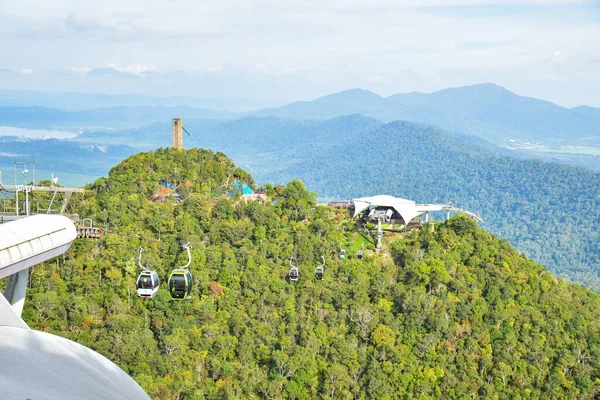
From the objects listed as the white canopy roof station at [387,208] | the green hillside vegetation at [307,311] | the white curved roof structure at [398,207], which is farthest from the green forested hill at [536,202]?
the green hillside vegetation at [307,311]

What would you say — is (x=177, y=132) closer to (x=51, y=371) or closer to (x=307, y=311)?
(x=307, y=311)

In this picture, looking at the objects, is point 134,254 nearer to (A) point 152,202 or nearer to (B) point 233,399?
(A) point 152,202

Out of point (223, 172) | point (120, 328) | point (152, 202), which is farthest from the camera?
point (223, 172)

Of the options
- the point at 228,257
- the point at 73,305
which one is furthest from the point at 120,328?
the point at 228,257

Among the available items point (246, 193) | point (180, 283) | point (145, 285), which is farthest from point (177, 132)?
point (180, 283)

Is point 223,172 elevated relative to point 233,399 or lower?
elevated

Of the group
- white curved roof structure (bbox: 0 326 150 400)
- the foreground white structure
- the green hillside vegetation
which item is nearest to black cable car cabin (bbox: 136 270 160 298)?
the green hillside vegetation

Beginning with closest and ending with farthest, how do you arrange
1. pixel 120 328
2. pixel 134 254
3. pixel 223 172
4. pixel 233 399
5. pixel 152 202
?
pixel 233 399
pixel 120 328
pixel 134 254
pixel 152 202
pixel 223 172
